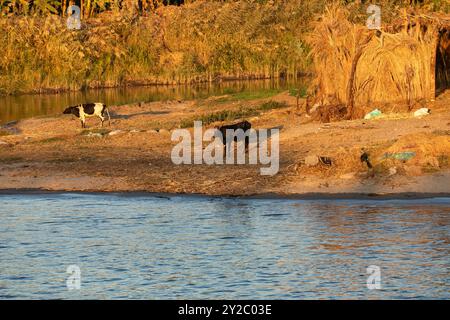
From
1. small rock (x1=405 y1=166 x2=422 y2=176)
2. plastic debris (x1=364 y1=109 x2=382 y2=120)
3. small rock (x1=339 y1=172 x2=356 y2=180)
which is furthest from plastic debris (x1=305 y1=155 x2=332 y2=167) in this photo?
plastic debris (x1=364 y1=109 x2=382 y2=120)

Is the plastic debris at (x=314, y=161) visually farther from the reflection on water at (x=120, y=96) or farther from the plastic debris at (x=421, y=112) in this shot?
the reflection on water at (x=120, y=96)

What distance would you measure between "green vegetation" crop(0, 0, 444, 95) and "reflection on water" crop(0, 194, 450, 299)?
19568 mm

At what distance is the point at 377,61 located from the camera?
23266 mm

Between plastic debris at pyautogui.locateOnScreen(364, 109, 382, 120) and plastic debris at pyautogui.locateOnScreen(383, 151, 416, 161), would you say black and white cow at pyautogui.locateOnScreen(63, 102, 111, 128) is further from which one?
plastic debris at pyautogui.locateOnScreen(383, 151, 416, 161)

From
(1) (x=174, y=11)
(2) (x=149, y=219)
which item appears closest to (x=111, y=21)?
(1) (x=174, y=11)

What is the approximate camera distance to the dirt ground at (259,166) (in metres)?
17.4

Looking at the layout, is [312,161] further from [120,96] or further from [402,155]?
[120,96]

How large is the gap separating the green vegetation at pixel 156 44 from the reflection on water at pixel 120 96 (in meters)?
1.15

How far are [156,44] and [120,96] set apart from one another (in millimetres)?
5669

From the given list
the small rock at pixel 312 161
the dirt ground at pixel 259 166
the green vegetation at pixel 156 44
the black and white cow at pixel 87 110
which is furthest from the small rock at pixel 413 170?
the green vegetation at pixel 156 44

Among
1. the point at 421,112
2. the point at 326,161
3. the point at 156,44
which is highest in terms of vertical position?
the point at 156,44

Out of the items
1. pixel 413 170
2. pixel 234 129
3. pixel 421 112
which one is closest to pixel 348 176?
pixel 413 170
